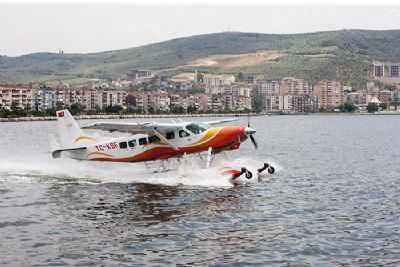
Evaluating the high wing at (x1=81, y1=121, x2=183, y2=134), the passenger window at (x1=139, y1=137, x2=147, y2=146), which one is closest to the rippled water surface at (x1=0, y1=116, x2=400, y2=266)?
the passenger window at (x1=139, y1=137, x2=147, y2=146)

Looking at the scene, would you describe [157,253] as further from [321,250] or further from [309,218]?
[309,218]

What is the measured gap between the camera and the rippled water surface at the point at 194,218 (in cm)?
1623

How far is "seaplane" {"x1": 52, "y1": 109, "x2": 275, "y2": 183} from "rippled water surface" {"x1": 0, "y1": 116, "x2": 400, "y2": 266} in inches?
39.2

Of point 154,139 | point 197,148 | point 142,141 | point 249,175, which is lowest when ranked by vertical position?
point 249,175

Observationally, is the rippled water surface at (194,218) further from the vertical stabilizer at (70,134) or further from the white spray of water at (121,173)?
the vertical stabilizer at (70,134)

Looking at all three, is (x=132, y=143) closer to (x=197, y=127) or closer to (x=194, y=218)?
(x=197, y=127)

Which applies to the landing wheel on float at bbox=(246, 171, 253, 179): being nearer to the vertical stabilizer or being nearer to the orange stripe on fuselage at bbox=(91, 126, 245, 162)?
the orange stripe on fuselage at bbox=(91, 126, 245, 162)

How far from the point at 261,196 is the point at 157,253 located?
9.57 m

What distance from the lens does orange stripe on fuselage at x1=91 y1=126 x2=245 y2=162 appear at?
1174 inches

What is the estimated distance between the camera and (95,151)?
32.7 metres

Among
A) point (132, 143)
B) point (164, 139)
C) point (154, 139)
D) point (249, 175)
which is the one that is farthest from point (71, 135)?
point (249, 175)

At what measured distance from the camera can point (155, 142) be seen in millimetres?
31562

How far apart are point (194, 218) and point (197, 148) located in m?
10.1

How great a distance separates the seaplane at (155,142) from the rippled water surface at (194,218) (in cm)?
100
